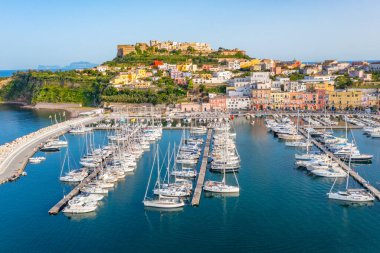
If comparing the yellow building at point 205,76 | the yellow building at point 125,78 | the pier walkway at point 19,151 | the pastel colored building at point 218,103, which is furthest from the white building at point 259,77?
the pier walkway at point 19,151

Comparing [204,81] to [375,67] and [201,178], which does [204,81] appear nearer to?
[375,67]

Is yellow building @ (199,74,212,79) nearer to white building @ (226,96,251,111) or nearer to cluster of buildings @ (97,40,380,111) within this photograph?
cluster of buildings @ (97,40,380,111)

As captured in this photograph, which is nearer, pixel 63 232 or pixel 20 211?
pixel 63 232

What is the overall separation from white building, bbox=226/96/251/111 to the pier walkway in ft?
59.5

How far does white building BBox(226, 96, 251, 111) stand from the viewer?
45281 millimetres

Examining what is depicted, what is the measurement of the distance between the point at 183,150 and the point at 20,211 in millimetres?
11161

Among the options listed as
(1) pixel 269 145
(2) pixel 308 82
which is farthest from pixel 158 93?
(1) pixel 269 145

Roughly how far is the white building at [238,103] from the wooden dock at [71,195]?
25.5 meters

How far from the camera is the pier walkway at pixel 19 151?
22.1 metres

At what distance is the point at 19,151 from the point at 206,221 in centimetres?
1629

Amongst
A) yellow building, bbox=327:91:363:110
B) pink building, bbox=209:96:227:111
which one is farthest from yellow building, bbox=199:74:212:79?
yellow building, bbox=327:91:363:110

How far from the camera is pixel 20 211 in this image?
17.7 m

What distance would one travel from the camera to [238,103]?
45.4 metres

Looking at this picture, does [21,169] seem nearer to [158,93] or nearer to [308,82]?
[158,93]
